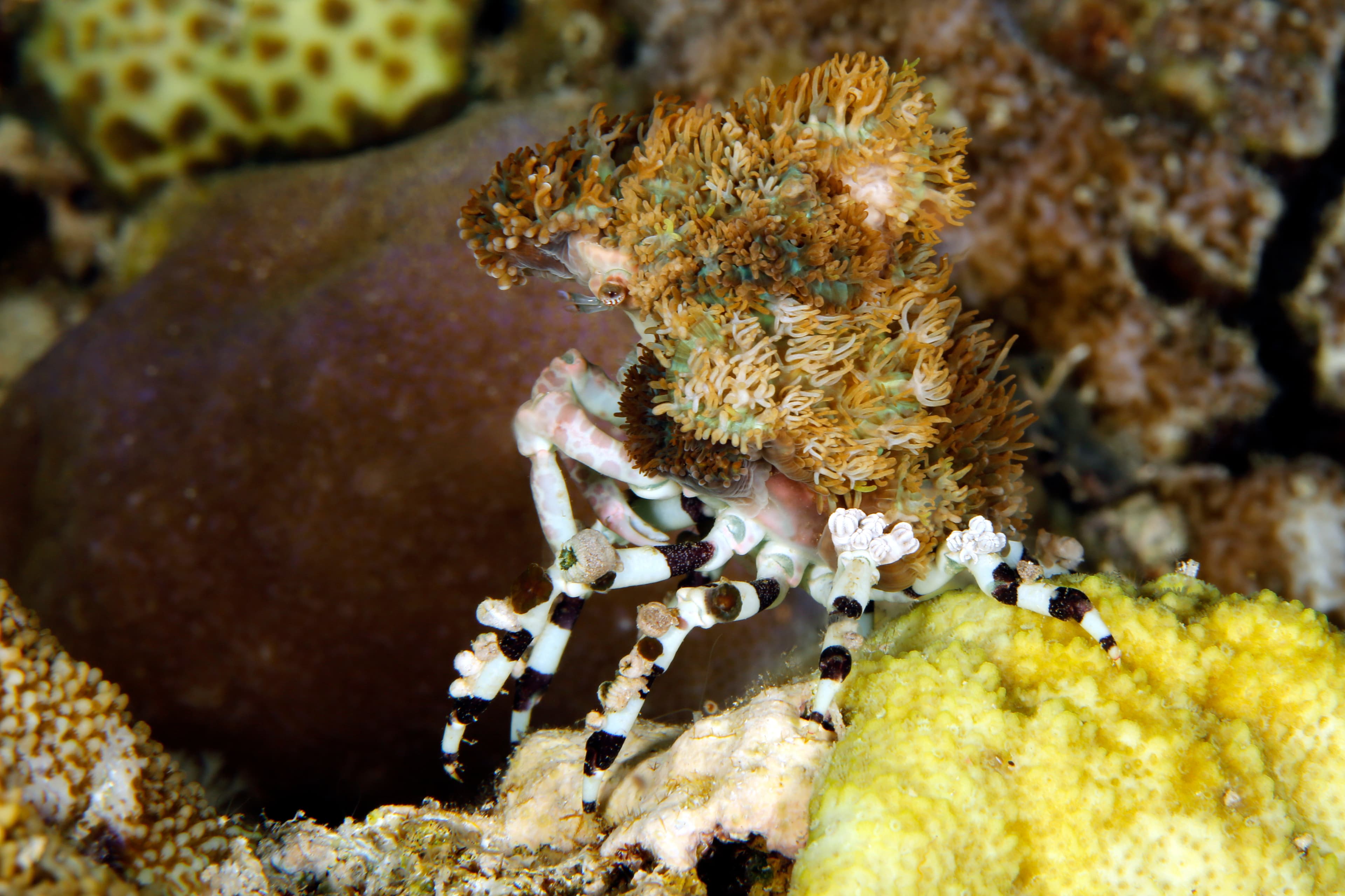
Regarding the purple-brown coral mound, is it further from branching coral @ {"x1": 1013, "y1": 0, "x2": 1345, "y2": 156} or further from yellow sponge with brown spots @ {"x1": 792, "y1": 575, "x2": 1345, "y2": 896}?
branching coral @ {"x1": 1013, "y1": 0, "x2": 1345, "y2": 156}

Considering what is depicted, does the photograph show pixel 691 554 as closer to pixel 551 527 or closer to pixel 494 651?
pixel 551 527

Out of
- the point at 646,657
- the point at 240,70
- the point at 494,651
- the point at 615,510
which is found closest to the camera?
the point at 646,657

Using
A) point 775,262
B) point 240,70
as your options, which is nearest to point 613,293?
point 775,262

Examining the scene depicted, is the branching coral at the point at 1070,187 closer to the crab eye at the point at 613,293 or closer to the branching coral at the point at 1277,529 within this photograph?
the branching coral at the point at 1277,529

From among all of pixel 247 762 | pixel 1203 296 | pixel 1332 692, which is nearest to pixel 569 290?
pixel 1332 692

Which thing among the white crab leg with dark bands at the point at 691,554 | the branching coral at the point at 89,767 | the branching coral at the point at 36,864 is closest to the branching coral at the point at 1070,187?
the white crab leg with dark bands at the point at 691,554
